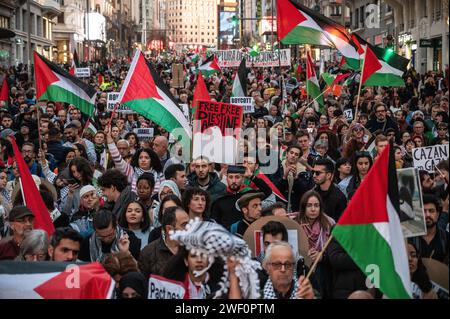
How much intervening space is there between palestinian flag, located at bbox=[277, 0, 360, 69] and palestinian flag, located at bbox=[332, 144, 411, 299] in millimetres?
8574

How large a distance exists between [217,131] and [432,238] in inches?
176

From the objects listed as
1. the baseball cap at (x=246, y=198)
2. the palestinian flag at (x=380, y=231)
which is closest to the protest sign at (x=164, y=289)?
the palestinian flag at (x=380, y=231)

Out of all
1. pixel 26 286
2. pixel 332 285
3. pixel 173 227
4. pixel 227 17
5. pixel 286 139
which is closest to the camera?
pixel 26 286

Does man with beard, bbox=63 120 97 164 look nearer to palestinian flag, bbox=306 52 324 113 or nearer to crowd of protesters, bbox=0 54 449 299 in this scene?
crowd of protesters, bbox=0 54 449 299

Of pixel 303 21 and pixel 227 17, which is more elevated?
pixel 227 17

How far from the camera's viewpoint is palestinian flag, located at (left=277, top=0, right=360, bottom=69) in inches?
533

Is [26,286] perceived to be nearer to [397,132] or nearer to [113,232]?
[113,232]

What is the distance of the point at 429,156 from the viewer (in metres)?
8.32

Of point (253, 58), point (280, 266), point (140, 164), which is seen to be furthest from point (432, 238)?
point (253, 58)

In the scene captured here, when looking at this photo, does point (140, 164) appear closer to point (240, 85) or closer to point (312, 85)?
point (240, 85)

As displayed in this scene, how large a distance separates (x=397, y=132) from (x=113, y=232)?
24.8 feet

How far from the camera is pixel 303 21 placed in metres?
13.6

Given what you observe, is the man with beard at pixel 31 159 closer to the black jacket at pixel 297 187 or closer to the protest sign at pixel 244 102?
the black jacket at pixel 297 187
